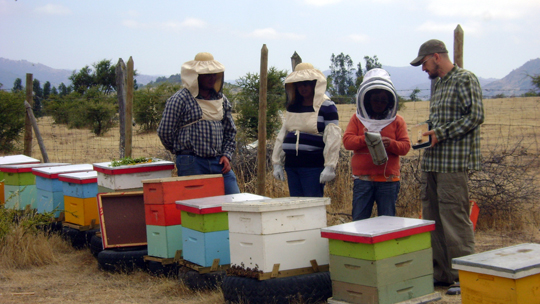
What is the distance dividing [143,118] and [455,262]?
18104 millimetres

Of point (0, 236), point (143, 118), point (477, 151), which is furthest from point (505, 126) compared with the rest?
point (0, 236)

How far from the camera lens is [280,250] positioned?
3469mm

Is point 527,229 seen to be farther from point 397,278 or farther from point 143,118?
point 143,118

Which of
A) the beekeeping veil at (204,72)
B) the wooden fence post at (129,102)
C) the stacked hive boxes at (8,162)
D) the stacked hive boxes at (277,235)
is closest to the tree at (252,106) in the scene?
the wooden fence post at (129,102)

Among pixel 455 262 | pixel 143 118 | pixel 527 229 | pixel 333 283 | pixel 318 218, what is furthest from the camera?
pixel 143 118

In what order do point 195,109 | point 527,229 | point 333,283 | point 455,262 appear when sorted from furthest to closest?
point 527,229, point 195,109, point 333,283, point 455,262

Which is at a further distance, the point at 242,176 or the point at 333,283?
the point at 242,176

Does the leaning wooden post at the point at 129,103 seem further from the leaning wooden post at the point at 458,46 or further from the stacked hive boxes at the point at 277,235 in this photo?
the leaning wooden post at the point at 458,46

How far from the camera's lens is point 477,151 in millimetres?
3961

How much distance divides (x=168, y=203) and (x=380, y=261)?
7.02ft

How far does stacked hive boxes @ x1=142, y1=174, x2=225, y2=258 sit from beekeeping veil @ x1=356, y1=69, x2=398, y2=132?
1543 mm

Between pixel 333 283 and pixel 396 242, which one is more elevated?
pixel 396 242

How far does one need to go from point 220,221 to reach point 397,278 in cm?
153

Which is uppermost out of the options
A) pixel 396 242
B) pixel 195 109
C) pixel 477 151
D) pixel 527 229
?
pixel 195 109
